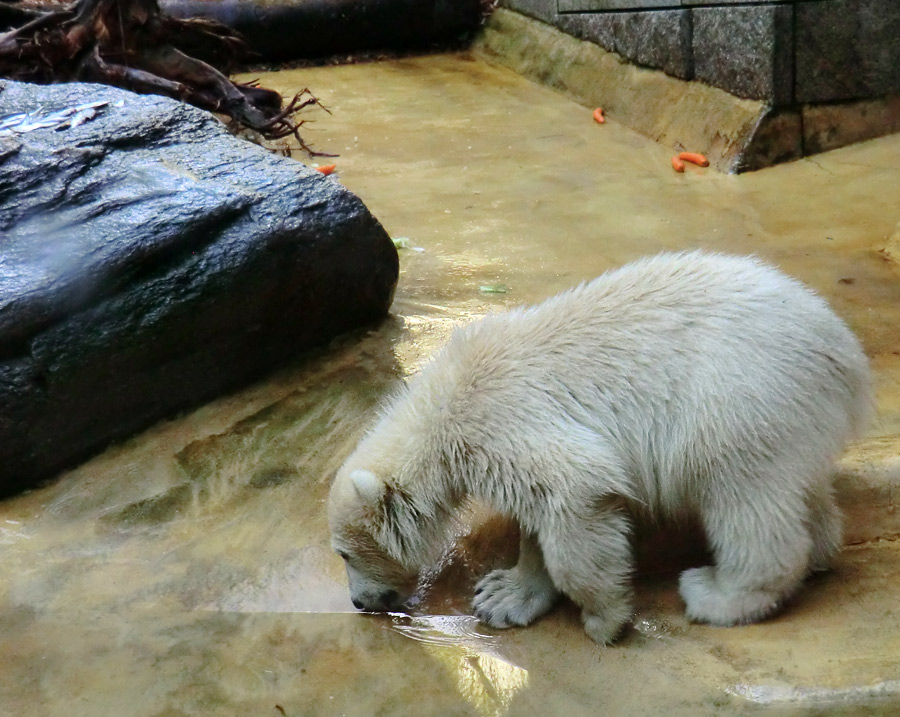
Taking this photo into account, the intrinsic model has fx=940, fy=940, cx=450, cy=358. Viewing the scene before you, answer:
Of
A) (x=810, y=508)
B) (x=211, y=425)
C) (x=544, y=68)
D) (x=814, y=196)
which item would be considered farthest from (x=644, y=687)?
(x=544, y=68)

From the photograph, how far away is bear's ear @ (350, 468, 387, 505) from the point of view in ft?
10.2

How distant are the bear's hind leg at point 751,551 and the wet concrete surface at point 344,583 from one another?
8cm

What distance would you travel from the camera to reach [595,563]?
3051 millimetres

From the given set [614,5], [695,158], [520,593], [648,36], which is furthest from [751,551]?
[614,5]

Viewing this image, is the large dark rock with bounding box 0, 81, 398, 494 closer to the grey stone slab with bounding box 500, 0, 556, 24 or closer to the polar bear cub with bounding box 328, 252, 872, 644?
the polar bear cub with bounding box 328, 252, 872, 644

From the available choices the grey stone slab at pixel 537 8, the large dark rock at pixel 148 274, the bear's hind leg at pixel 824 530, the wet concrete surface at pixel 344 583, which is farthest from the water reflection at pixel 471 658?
the grey stone slab at pixel 537 8

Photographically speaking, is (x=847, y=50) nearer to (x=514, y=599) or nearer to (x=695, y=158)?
(x=695, y=158)

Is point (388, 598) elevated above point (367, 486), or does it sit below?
below

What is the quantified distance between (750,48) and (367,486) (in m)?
5.43

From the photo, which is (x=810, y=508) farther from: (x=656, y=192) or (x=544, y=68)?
(x=544, y=68)

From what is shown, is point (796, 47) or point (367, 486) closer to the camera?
point (367, 486)

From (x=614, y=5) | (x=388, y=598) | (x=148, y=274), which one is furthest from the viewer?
(x=614, y=5)

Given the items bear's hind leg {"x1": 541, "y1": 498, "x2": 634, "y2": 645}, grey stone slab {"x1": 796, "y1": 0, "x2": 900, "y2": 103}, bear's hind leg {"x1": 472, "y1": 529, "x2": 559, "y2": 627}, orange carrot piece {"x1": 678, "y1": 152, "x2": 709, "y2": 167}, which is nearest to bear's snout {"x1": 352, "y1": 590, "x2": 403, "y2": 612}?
bear's hind leg {"x1": 472, "y1": 529, "x2": 559, "y2": 627}

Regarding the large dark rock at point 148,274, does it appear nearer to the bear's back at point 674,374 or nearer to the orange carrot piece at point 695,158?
the bear's back at point 674,374
